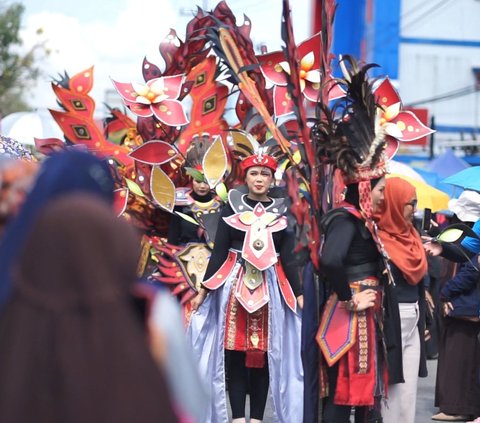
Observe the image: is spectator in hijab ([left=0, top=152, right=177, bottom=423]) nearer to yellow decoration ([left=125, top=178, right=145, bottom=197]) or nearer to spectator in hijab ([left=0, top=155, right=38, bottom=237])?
spectator in hijab ([left=0, top=155, right=38, bottom=237])

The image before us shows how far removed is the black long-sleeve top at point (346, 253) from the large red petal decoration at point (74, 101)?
159 inches

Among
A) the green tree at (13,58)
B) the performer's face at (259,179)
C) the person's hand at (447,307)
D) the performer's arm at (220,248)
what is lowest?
the person's hand at (447,307)

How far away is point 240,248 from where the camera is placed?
22.9 ft

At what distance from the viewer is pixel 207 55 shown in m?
9.16

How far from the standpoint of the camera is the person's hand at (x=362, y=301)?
571 cm

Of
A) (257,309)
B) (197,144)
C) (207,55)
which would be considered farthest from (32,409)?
(207,55)

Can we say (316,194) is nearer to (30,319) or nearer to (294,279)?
(294,279)

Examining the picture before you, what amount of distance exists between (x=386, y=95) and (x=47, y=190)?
4.49m

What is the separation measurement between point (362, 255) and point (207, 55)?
12.6 ft

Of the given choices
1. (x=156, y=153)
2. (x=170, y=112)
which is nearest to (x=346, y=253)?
(x=156, y=153)

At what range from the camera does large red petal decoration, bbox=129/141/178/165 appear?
27.8 ft

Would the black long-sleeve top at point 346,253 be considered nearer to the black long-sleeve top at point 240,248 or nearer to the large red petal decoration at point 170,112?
the black long-sleeve top at point 240,248

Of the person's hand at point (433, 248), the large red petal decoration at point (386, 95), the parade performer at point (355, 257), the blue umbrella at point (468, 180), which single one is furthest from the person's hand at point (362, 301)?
the blue umbrella at point (468, 180)

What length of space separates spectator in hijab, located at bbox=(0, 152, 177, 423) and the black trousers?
15.4 ft
